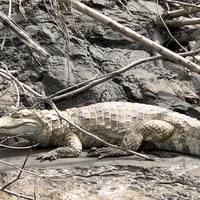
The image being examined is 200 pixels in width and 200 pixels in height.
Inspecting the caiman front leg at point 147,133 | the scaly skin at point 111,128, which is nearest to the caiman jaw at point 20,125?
the scaly skin at point 111,128

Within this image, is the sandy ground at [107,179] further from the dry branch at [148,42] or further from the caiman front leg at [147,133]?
the dry branch at [148,42]

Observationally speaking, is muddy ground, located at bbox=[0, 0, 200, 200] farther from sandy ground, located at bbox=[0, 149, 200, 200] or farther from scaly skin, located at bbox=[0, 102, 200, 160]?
scaly skin, located at bbox=[0, 102, 200, 160]

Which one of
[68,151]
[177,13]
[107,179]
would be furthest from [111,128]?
[177,13]

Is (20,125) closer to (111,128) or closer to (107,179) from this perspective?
(111,128)

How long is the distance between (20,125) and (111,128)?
1.01 metres

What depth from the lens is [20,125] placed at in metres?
6.27

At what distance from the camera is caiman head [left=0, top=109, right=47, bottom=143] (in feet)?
20.2

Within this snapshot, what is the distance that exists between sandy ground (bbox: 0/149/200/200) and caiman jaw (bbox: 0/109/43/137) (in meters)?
0.31

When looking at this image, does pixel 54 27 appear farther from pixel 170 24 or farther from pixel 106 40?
pixel 170 24

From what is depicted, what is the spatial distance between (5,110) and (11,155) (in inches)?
36.8

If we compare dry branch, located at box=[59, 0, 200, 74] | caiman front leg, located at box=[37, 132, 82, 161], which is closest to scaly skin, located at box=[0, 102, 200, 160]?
caiman front leg, located at box=[37, 132, 82, 161]

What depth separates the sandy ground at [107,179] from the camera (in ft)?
16.2

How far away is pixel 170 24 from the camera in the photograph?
29.2ft

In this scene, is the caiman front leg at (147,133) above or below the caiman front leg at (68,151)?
above
